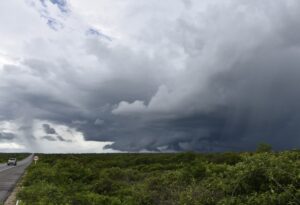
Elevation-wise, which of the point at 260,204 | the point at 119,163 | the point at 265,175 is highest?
the point at 119,163

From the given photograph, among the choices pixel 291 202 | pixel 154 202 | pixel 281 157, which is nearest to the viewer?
pixel 291 202

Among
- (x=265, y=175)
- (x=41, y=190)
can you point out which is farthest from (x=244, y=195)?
(x=41, y=190)

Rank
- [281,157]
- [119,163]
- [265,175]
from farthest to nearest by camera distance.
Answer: [119,163], [281,157], [265,175]

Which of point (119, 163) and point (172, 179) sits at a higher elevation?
point (119, 163)

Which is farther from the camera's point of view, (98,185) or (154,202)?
(98,185)

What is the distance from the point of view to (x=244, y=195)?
457 inches

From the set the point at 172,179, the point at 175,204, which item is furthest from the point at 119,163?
the point at 175,204

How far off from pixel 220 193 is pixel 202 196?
60 centimetres

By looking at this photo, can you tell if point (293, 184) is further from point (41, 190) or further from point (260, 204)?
point (41, 190)

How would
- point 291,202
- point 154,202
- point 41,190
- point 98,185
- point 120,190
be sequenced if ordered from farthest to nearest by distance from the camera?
point 98,185 < point 120,190 < point 41,190 < point 154,202 < point 291,202

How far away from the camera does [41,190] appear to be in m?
19.0

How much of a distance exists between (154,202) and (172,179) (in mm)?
2339

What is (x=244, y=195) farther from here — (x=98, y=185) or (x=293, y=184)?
(x=98, y=185)

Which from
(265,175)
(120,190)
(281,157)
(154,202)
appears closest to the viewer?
(265,175)
